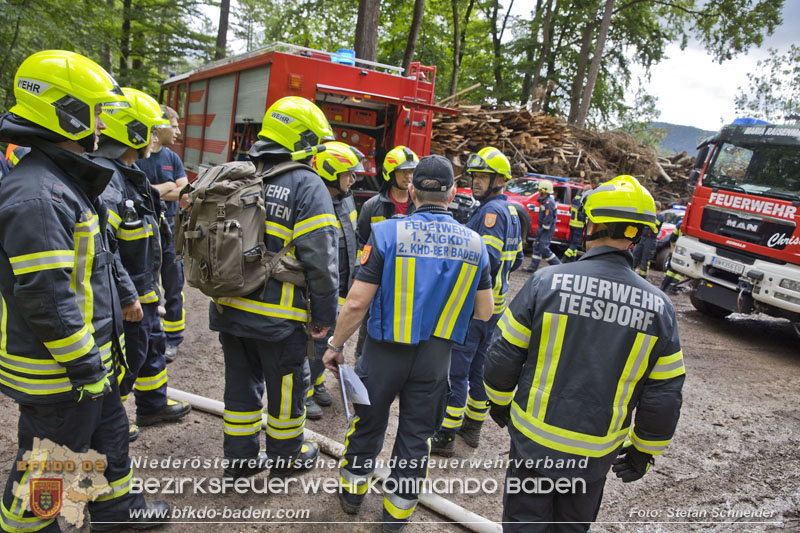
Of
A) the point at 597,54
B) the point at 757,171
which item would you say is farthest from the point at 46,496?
the point at 597,54

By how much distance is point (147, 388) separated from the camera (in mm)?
3457

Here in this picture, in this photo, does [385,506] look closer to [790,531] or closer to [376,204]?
[376,204]

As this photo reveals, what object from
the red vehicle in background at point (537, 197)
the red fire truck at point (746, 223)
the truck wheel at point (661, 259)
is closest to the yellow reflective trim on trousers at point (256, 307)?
the red fire truck at point (746, 223)

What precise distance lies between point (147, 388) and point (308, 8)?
1662 cm

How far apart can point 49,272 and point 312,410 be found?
8.04 ft

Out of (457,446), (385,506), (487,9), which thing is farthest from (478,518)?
(487,9)

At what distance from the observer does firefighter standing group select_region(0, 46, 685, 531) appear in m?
1.94

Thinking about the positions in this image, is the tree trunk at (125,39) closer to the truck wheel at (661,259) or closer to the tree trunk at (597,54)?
the truck wheel at (661,259)

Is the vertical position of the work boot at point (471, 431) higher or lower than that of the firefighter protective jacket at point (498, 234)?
lower

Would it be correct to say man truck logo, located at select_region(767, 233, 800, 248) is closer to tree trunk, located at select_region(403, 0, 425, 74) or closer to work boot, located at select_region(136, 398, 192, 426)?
work boot, located at select_region(136, 398, 192, 426)

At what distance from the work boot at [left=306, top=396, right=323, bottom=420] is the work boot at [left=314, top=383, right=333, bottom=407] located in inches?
6.8

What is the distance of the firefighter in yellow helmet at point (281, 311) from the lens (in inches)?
104

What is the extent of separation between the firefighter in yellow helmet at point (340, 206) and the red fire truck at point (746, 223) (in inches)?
233

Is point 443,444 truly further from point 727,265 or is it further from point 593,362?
point 727,265
